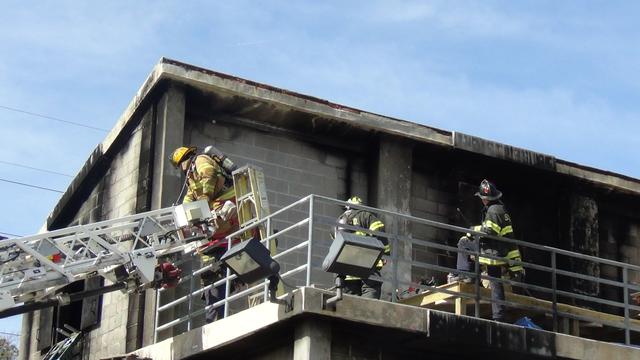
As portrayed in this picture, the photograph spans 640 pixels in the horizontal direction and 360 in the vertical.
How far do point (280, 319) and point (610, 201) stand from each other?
29.1ft

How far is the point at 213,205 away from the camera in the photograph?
46.6 ft

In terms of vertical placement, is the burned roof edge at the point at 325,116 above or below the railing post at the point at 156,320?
above

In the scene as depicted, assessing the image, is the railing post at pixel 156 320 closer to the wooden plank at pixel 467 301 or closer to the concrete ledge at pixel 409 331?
the concrete ledge at pixel 409 331

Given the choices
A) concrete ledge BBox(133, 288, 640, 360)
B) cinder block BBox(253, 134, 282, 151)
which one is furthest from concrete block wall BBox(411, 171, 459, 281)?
concrete ledge BBox(133, 288, 640, 360)

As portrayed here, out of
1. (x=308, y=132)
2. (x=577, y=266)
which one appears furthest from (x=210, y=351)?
(x=577, y=266)

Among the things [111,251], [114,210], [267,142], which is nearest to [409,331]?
[111,251]

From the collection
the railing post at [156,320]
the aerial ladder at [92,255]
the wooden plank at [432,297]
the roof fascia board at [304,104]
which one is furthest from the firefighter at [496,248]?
the railing post at [156,320]

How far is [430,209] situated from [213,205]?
4402mm

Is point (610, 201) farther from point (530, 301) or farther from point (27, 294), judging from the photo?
point (27, 294)

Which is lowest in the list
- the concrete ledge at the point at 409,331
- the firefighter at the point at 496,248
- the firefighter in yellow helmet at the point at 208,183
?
the concrete ledge at the point at 409,331

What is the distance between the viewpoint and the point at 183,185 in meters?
15.6

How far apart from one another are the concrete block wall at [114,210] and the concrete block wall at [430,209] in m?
3.95

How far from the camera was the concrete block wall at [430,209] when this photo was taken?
17406 mm

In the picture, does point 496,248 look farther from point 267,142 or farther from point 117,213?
point 117,213
